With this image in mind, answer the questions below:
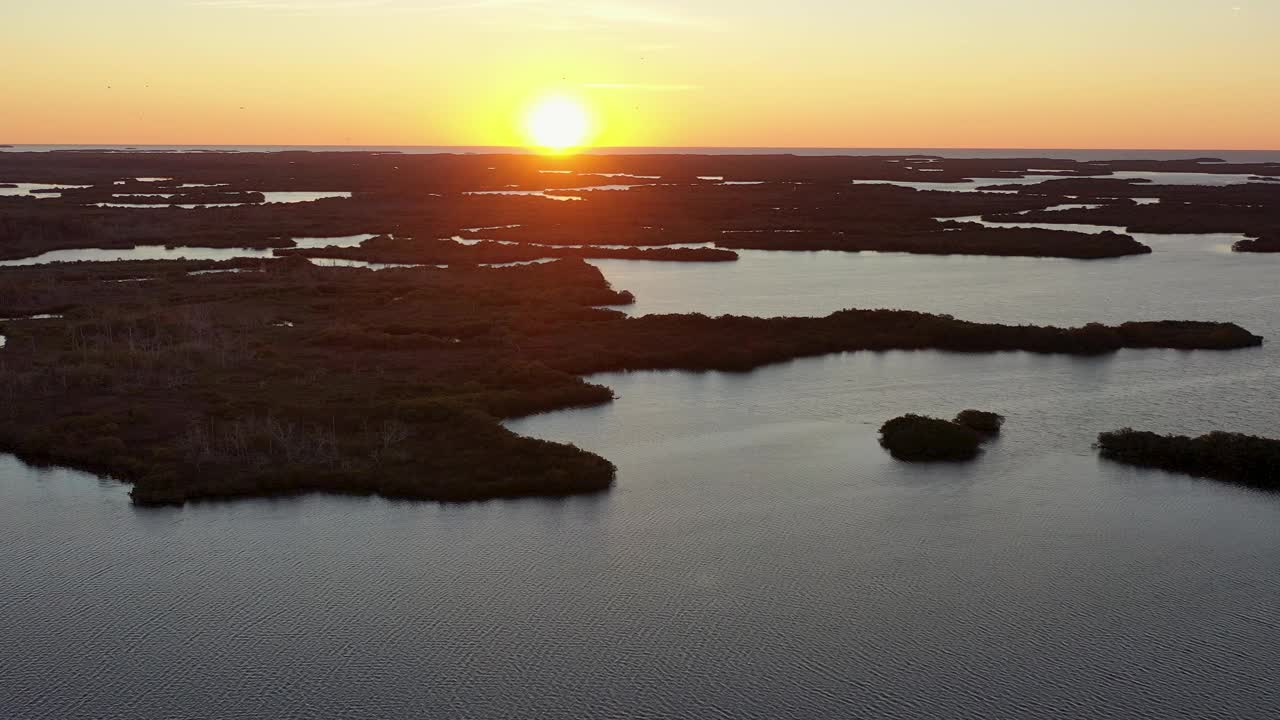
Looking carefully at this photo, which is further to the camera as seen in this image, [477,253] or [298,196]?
[298,196]

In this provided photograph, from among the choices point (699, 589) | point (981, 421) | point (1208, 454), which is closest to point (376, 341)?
point (981, 421)

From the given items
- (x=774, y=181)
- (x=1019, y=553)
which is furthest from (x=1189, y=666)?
(x=774, y=181)

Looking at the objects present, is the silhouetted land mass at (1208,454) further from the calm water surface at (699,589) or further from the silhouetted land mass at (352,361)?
the silhouetted land mass at (352,361)

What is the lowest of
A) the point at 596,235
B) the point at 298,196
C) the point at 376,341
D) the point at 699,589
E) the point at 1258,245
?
the point at 699,589

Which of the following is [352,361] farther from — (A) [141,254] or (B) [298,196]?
(B) [298,196]

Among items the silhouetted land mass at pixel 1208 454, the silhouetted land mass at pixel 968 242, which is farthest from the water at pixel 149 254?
the silhouetted land mass at pixel 1208 454
